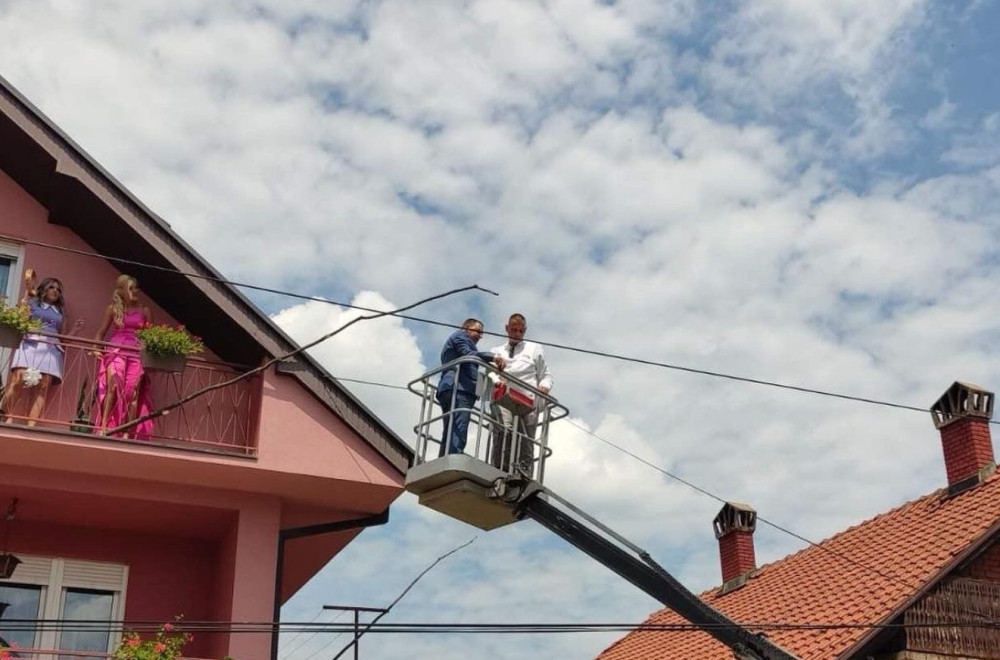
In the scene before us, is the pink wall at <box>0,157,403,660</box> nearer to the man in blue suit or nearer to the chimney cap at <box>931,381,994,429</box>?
the man in blue suit

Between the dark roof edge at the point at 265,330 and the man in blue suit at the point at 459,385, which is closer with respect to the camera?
the man in blue suit at the point at 459,385

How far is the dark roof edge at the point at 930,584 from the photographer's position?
15227mm

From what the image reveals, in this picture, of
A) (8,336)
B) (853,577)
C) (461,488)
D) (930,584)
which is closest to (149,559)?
(8,336)

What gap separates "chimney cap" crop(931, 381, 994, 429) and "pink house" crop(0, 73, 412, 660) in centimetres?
1043

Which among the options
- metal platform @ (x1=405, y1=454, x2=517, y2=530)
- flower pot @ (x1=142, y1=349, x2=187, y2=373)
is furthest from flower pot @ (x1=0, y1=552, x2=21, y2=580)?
metal platform @ (x1=405, y1=454, x2=517, y2=530)

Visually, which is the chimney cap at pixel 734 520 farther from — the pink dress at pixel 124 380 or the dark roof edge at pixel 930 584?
the pink dress at pixel 124 380

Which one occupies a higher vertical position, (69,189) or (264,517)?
(69,189)

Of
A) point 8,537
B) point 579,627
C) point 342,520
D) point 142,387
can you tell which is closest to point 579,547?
point 579,627

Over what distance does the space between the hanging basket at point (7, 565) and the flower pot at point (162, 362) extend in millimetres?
2160

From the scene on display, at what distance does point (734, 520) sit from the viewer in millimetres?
23141

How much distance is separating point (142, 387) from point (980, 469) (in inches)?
493

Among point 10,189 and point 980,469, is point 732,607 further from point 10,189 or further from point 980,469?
point 10,189

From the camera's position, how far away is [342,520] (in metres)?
12.7

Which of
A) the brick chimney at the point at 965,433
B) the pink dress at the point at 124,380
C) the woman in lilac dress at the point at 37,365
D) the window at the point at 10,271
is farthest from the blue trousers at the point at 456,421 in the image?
the brick chimney at the point at 965,433
